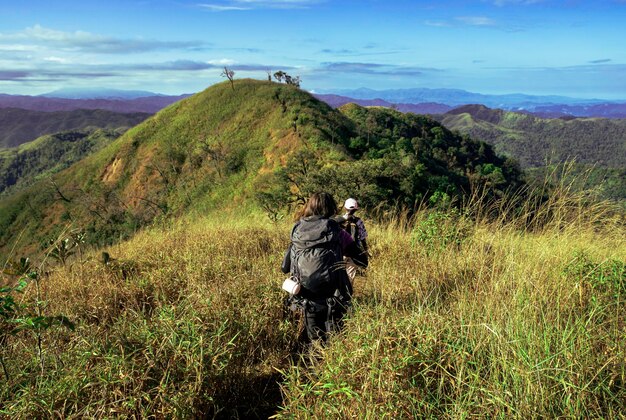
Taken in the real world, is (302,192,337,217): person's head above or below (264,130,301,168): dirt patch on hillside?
above

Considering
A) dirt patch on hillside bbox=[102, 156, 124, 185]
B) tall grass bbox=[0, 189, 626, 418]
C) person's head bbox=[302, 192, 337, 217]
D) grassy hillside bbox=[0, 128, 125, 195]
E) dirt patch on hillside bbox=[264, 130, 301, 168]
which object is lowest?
grassy hillside bbox=[0, 128, 125, 195]

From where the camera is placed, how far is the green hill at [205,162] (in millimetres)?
37344

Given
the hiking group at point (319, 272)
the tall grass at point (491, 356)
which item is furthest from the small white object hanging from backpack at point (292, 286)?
the tall grass at point (491, 356)

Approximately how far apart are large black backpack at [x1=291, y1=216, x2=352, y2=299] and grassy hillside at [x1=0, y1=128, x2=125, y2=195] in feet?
516

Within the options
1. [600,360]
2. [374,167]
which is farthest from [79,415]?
[374,167]

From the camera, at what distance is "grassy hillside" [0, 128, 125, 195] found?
142750 mm

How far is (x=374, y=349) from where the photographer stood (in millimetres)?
2385

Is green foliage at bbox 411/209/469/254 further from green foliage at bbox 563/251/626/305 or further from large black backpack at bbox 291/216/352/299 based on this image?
large black backpack at bbox 291/216/352/299

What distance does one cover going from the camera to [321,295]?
10.9ft

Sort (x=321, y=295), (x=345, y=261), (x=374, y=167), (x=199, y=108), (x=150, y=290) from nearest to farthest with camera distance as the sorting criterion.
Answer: (x=321, y=295) < (x=345, y=261) < (x=150, y=290) < (x=374, y=167) < (x=199, y=108)

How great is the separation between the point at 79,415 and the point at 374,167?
18.4 m

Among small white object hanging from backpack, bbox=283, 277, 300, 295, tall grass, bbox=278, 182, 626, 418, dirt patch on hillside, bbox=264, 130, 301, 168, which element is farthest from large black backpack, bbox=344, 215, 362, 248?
dirt patch on hillside, bbox=264, 130, 301, 168

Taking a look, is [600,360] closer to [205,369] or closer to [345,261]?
[345,261]

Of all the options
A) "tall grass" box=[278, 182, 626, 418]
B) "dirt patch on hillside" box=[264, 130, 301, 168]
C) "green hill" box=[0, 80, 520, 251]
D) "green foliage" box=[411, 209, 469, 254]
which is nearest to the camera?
"tall grass" box=[278, 182, 626, 418]
